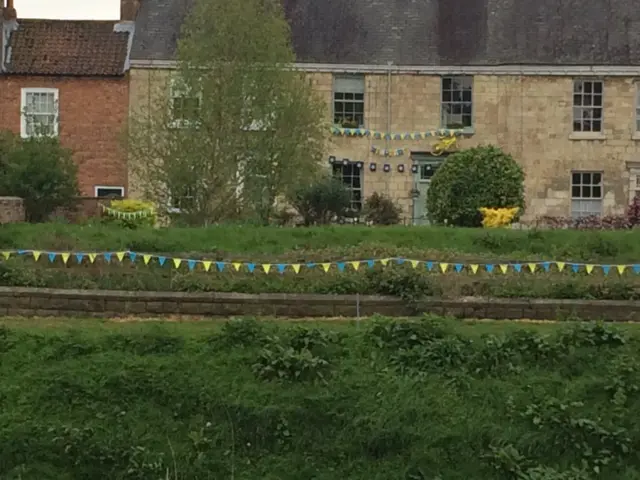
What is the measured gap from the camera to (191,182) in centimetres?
2275

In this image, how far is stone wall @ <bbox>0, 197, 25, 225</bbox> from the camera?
21484 millimetres

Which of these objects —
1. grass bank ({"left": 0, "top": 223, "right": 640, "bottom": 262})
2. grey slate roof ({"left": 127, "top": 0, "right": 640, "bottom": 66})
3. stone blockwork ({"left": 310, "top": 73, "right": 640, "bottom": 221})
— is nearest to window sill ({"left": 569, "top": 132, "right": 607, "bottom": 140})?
stone blockwork ({"left": 310, "top": 73, "right": 640, "bottom": 221})

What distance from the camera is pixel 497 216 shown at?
80.1ft

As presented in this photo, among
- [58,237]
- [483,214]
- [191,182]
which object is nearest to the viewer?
[58,237]

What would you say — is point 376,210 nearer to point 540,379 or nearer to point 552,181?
point 552,181

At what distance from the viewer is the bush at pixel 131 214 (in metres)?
22.6

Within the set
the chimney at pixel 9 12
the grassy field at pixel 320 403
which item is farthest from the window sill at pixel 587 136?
the grassy field at pixel 320 403

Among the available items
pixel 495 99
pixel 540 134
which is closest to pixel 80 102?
pixel 495 99

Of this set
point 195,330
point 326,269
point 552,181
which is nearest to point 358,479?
point 195,330

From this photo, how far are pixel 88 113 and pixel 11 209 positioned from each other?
14.4 meters

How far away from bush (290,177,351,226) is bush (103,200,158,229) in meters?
3.48

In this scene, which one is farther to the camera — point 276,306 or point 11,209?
point 11,209

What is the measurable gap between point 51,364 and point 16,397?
22.9 inches

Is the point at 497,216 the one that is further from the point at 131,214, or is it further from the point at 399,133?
the point at 399,133
